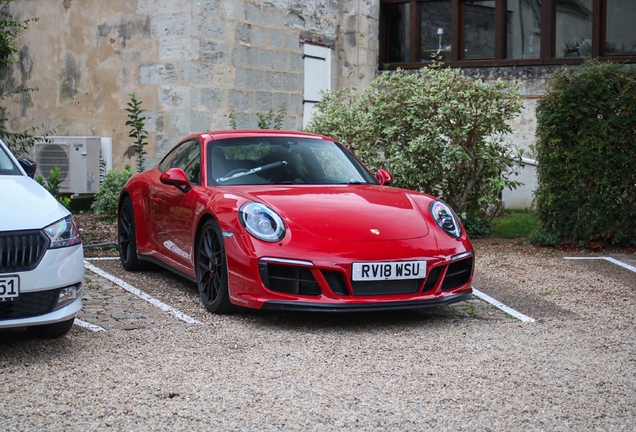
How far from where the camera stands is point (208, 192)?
6852 mm

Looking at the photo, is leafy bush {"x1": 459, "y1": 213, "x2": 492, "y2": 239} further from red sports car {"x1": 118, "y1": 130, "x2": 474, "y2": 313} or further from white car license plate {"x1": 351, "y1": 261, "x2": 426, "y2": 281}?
white car license plate {"x1": 351, "y1": 261, "x2": 426, "y2": 281}

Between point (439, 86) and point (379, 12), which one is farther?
point (379, 12)

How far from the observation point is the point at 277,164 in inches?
288

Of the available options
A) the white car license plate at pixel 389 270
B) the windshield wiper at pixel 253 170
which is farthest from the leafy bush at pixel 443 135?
the white car license plate at pixel 389 270

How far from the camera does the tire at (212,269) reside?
20.9 ft

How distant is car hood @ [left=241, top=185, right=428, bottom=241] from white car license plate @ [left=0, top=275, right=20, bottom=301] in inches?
73.7

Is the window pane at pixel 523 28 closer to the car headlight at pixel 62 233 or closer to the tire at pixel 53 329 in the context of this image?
the car headlight at pixel 62 233

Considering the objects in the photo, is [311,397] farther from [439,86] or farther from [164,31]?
[164,31]

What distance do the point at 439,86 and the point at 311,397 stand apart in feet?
23.0

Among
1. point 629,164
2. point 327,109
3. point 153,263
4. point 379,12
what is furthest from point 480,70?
point 153,263

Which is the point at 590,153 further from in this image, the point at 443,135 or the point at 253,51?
the point at 253,51

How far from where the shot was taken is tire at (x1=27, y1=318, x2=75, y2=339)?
556cm

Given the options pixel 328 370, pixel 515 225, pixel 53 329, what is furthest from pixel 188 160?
pixel 515 225

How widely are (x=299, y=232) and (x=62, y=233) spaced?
1545 millimetres
